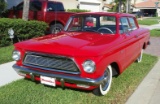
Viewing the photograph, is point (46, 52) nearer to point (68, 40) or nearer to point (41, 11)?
point (68, 40)

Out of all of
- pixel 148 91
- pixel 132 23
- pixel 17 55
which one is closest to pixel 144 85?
pixel 148 91

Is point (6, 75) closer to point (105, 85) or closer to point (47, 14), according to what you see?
point (105, 85)

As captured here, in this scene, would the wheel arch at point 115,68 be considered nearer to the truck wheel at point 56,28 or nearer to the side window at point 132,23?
the side window at point 132,23

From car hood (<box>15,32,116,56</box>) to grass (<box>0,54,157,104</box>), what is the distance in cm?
88

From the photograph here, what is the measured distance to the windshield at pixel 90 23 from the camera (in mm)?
5704

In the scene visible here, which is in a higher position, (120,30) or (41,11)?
(41,11)

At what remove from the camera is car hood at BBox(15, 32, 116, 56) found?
4160 millimetres

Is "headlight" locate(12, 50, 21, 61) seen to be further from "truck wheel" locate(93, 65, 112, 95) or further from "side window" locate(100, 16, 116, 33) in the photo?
"side window" locate(100, 16, 116, 33)

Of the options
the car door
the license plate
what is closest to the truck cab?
the car door

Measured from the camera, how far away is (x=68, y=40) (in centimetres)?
479

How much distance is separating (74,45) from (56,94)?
1.04 metres

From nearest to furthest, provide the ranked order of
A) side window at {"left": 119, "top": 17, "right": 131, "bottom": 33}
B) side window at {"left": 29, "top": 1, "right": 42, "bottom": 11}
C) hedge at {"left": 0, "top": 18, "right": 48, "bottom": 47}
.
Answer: side window at {"left": 119, "top": 17, "right": 131, "bottom": 33}, hedge at {"left": 0, "top": 18, "right": 48, "bottom": 47}, side window at {"left": 29, "top": 1, "right": 42, "bottom": 11}

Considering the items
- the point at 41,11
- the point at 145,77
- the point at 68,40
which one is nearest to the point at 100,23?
the point at 68,40

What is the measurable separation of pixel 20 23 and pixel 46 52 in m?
5.37
